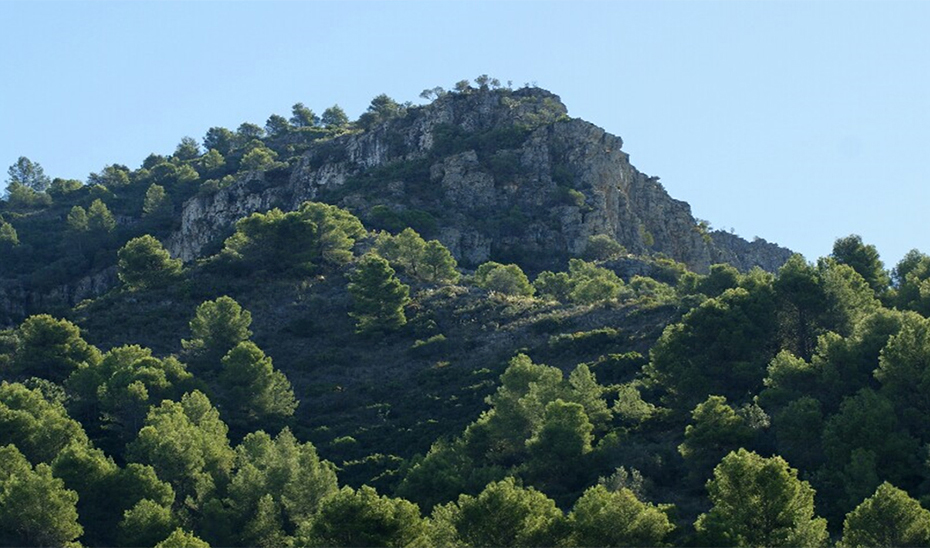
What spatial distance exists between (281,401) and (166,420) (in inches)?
540

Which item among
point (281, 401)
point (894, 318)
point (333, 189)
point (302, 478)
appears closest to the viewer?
point (302, 478)

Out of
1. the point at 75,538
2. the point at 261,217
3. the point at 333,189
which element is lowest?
the point at 75,538

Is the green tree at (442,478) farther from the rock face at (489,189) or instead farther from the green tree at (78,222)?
the green tree at (78,222)

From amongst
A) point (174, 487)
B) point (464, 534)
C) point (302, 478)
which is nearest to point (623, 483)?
point (464, 534)

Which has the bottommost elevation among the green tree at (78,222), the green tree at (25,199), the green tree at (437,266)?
the green tree at (437,266)

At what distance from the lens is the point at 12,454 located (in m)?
67.3

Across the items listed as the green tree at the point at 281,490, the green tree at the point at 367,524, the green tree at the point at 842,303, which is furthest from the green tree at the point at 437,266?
the green tree at the point at 367,524

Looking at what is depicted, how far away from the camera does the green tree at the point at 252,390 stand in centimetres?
8544

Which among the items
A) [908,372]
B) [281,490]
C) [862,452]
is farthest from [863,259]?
[281,490]

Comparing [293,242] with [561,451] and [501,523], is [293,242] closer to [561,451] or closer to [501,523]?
[561,451]

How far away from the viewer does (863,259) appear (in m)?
91.2

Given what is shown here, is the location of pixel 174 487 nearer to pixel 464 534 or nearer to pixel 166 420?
pixel 166 420

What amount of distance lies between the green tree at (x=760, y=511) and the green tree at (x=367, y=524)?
10905 mm

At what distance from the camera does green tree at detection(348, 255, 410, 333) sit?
102125 millimetres
